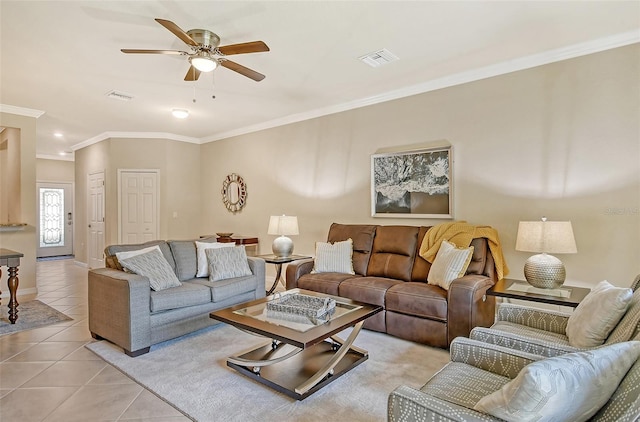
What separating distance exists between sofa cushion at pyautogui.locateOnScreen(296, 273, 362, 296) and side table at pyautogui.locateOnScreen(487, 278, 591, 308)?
4.85 feet

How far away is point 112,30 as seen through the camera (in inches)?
113

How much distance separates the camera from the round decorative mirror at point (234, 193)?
20.8ft

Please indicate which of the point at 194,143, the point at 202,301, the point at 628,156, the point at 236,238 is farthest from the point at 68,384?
the point at 194,143

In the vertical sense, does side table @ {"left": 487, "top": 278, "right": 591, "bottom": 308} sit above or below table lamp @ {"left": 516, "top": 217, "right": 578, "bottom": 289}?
below

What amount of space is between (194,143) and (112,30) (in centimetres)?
435

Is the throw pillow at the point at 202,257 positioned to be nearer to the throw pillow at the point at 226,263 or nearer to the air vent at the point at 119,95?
the throw pillow at the point at 226,263

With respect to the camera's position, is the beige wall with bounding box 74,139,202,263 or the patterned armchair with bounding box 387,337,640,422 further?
the beige wall with bounding box 74,139,202,263

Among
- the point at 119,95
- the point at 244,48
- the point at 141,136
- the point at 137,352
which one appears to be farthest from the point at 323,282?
the point at 141,136

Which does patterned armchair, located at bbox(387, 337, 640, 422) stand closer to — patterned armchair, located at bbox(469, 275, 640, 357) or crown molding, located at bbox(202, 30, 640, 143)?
patterned armchair, located at bbox(469, 275, 640, 357)

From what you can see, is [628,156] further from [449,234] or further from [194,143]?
[194,143]

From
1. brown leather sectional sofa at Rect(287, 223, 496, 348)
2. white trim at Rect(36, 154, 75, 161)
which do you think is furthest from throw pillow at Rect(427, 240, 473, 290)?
white trim at Rect(36, 154, 75, 161)

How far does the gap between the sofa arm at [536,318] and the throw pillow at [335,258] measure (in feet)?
6.20

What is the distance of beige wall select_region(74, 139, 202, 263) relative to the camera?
665cm

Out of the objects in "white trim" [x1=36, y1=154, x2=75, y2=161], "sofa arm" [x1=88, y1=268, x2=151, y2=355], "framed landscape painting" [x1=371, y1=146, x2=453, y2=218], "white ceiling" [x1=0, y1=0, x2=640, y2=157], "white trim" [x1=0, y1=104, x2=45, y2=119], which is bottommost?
"sofa arm" [x1=88, y1=268, x2=151, y2=355]
